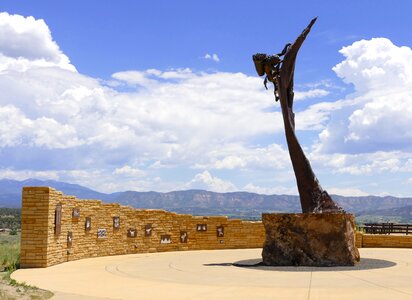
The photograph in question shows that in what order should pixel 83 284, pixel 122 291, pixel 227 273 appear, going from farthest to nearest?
pixel 227 273, pixel 83 284, pixel 122 291

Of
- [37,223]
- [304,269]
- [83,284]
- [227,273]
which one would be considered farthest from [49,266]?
[304,269]

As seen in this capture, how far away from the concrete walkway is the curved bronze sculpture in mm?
2240

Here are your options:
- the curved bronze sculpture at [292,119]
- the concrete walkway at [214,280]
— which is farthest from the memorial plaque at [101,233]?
the curved bronze sculpture at [292,119]


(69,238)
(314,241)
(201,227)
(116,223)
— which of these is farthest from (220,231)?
(314,241)

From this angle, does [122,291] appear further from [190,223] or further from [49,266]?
[190,223]

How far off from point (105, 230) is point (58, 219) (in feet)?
11.6

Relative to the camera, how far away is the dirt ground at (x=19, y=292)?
10.9 m

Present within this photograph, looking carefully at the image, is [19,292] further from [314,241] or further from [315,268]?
[314,241]

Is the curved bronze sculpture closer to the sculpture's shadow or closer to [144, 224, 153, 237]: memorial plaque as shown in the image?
the sculpture's shadow

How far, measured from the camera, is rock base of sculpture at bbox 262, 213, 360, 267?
16688mm

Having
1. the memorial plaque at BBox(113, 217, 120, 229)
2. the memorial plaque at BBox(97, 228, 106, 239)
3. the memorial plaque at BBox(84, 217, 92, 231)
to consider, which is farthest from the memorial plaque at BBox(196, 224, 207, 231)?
the memorial plaque at BBox(84, 217, 92, 231)

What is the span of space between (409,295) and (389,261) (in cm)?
761

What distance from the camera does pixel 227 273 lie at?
15.1 metres

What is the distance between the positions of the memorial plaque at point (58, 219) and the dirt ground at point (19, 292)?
15.8 ft
